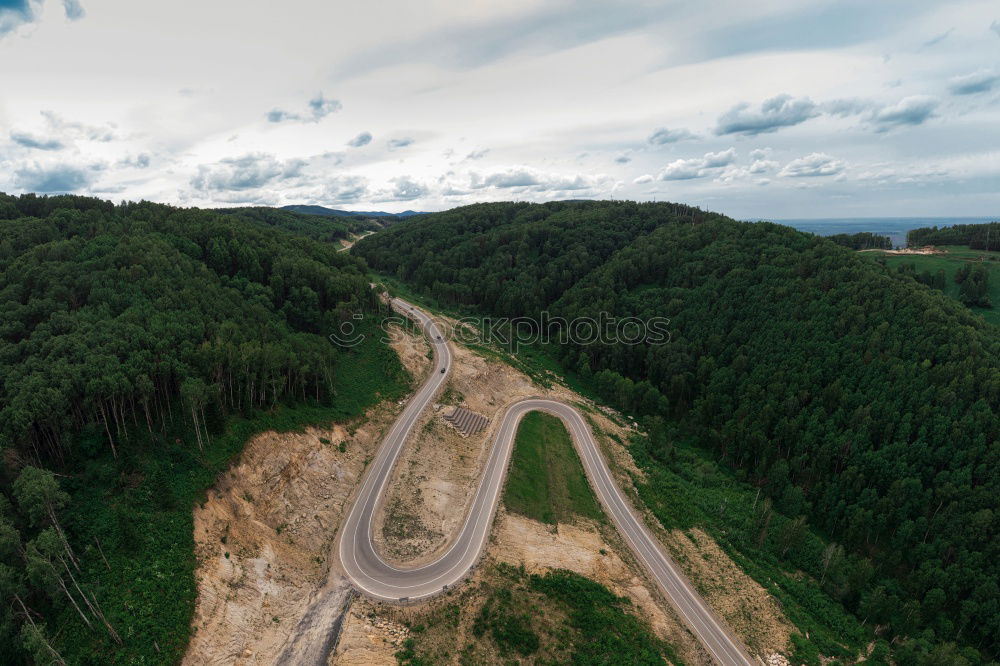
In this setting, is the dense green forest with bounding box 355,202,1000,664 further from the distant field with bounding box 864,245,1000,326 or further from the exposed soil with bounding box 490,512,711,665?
the distant field with bounding box 864,245,1000,326

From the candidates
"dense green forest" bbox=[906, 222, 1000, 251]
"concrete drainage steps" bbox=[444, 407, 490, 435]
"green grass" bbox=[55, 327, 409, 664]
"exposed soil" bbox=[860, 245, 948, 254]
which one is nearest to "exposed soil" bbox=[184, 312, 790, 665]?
"green grass" bbox=[55, 327, 409, 664]

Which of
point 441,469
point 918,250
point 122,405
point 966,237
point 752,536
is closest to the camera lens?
point 122,405

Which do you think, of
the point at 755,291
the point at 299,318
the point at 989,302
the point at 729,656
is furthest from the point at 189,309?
the point at 989,302

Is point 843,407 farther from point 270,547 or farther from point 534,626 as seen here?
point 270,547

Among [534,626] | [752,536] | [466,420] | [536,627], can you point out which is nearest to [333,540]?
[534,626]

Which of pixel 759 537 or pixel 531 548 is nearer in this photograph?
pixel 531 548

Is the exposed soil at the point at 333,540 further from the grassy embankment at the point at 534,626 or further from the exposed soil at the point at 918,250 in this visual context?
the exposed soil at the point at 918,250

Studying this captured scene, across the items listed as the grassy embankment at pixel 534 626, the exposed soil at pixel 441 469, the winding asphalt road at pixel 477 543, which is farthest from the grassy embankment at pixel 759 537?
the grassy embankment at pixel 534 626
